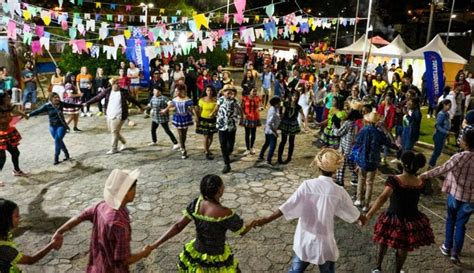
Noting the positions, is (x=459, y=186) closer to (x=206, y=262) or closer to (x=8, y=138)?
(x=206, y=262)

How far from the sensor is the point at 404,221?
4305mm

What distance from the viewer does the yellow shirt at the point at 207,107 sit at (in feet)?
28.0

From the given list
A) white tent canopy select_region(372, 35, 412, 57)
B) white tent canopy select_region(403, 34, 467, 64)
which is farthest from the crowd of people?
white tent canopy select_region(372, 35, 412, 57)

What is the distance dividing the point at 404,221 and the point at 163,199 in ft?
12.9

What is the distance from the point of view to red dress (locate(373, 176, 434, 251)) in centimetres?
418

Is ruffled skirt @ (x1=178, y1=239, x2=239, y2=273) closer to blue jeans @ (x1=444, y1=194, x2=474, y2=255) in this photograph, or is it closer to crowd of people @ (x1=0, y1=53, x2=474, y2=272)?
crowd of people @ (x1=0, y1=53, x2=474, y2=272)

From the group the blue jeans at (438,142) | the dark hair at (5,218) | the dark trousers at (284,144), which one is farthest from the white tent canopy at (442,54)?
the dark hair at (5,218)

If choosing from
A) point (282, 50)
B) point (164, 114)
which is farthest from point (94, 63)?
point (282, 50)

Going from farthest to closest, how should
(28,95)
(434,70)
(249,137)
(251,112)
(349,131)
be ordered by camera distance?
1. (28,95)
2. (434,70)
3. (249,137)
4. (251,112)
5. (349,131)

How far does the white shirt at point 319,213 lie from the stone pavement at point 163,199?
4.63ft

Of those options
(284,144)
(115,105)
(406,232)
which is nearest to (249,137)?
(284,144)

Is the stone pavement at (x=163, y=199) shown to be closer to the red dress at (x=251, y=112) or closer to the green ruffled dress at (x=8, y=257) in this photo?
the red dress at (x=251, y=112)

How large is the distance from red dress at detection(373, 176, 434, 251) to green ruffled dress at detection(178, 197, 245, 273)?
1.86m

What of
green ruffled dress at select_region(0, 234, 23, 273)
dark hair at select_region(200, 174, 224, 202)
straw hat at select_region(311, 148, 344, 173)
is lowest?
green ruffled dress at select_region(0, 234, 23, 273)
